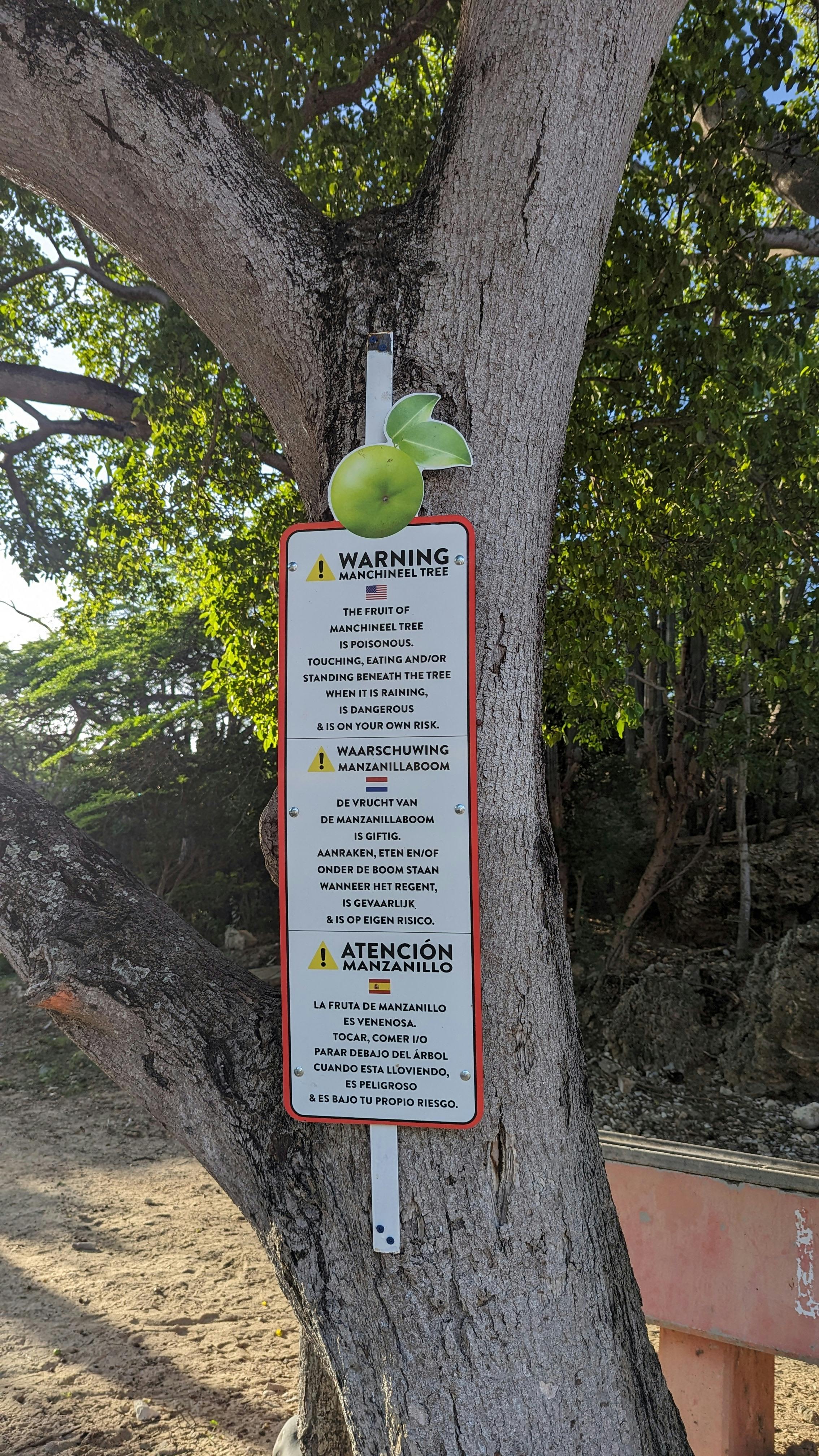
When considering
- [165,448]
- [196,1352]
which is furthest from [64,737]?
[196,1352]

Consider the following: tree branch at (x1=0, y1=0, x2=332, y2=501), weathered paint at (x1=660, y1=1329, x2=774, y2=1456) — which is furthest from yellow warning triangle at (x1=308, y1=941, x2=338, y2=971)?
weathered paint at (x1=660, y1=1329, x2=774, y2=1456)

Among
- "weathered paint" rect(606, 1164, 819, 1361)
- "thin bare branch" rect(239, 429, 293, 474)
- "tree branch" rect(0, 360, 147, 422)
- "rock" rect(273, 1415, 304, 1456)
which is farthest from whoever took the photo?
"thin bare branch" rect(239, 429, 293, 474)

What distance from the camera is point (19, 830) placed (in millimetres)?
2162

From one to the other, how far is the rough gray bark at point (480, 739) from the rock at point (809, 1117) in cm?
576

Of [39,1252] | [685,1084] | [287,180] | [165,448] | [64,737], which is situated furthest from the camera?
[64,737]

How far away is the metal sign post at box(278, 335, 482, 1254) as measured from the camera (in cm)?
161

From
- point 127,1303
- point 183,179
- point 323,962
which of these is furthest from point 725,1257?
point 183,179

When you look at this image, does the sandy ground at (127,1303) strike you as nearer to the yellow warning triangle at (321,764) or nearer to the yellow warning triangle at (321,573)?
the yellow warning triangle at (321,764)

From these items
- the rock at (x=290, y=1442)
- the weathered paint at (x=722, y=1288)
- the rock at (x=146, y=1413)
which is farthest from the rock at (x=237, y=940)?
the rock at (x=290, y=1442)

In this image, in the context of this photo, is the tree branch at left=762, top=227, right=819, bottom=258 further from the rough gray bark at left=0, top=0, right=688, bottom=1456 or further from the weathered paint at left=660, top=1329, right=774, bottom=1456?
the weathered paint at left=660, top=1329, right=774, bottom=1456

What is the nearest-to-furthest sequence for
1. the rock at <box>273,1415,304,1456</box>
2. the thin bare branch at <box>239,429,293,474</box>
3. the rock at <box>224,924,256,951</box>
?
the rock at <box>273,1415,304,1456</box> < the thin bare branch at <box>239,429,293,474</box> < the rock at <box>224,924,256,951</box>

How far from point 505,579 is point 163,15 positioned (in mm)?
3203

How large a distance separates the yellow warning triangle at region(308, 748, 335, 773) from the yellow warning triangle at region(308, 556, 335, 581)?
305 mm

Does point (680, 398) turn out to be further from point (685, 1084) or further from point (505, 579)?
point (685, 1084)
